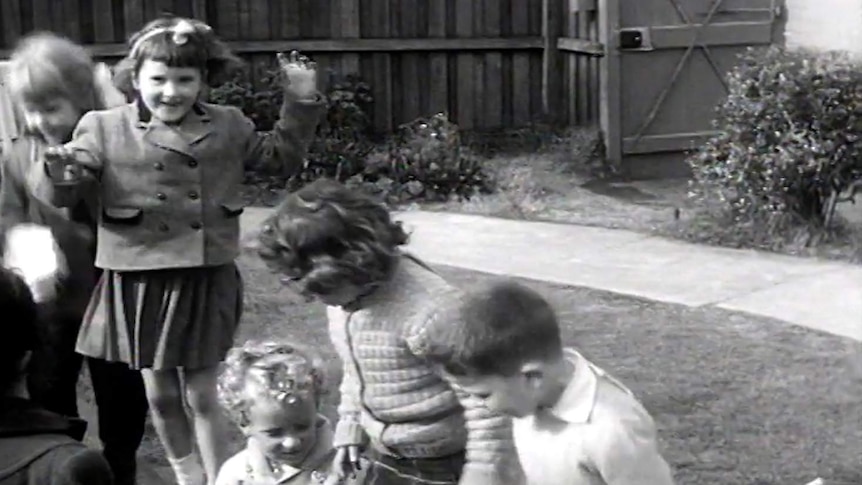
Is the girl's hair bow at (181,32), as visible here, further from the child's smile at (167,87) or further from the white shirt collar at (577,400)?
the white shirt collar at (577,400)

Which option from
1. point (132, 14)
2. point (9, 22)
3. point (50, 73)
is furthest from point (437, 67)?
point (50, 73)

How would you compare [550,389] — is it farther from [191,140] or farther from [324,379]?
[191,140]

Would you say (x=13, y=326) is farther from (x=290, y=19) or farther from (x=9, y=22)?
(x=290, y=19)

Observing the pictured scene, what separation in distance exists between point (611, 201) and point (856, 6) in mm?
2384

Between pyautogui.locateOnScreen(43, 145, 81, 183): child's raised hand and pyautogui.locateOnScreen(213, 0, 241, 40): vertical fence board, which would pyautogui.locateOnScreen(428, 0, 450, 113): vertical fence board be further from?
pyautogui.locateOnScreen(43, 145, 81, 183): child's raised hand

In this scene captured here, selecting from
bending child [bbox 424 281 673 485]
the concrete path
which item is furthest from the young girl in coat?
the concrete path

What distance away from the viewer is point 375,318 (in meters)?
3.44

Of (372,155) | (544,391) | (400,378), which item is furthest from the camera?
(372,155)

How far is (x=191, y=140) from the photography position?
13.9ft

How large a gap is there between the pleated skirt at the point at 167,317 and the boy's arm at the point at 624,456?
75.9 inches

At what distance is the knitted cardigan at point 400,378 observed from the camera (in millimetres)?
3416

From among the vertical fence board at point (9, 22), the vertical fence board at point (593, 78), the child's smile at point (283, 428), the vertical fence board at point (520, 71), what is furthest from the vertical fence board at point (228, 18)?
the child's smile at point (283, 428)

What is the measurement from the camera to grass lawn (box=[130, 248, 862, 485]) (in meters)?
5.35

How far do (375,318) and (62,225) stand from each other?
1680 millimetres
